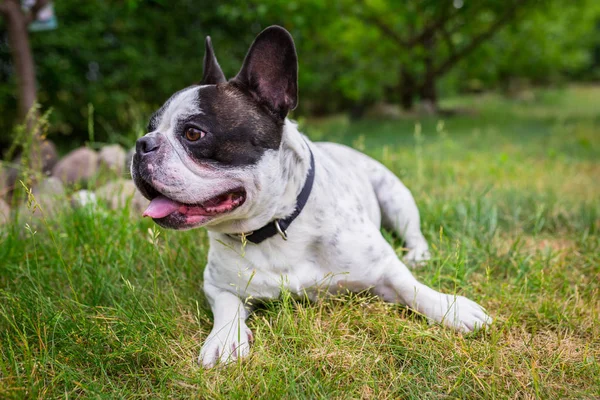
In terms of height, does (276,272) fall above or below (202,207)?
below

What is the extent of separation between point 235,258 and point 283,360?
55cm

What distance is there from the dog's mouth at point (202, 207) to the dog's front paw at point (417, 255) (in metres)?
1.23

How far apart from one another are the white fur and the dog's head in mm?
13

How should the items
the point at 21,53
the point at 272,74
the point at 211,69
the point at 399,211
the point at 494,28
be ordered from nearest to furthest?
the point at 272,74 → the point at 211,69 → the point at 399,211 → the point at 21,53 → the point at 494,28

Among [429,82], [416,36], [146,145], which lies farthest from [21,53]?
[429,82]

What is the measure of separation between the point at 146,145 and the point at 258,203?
503 millimetres

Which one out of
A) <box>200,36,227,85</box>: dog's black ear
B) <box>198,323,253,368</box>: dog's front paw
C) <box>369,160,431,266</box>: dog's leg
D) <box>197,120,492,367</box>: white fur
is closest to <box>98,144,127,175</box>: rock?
<box>200,36,227,85</box>: dog's black ear

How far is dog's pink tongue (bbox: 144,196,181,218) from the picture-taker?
2125 mm

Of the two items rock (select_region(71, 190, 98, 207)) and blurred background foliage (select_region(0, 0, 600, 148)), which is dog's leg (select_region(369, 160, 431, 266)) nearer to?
rock (select_region(71, 190, 98, 207))

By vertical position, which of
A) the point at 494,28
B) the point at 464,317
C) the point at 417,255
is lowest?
the point at 417,255

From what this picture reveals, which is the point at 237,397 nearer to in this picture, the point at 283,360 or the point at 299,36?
the point at 283,360

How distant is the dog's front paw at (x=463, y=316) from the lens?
2.19m

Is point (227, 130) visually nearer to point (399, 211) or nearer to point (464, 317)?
point (464, 317)

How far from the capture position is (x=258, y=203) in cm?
218
